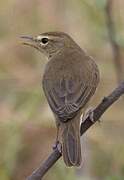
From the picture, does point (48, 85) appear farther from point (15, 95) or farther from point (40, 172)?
point (15, 95)

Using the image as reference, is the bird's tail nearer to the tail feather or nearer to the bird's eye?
the tail feather

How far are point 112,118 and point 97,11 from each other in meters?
1.30

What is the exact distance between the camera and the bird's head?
269 inches

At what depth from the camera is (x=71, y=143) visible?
5.64 metres

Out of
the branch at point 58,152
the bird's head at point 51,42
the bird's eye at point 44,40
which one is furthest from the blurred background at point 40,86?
the branch at point 58,152

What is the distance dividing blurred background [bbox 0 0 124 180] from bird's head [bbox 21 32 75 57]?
38 centimetres

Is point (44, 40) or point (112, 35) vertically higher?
point (44, 40)

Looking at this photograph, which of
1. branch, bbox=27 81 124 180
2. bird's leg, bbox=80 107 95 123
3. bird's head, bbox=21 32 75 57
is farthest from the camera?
bird's head, bbox=21 32 75 57

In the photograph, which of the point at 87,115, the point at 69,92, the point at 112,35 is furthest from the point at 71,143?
the point at 112,35

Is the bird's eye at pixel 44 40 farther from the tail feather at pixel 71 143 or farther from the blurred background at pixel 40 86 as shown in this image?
the tail feather at pixel 71 143

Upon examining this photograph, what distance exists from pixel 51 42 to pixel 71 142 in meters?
1.55

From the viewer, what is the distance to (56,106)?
5855 mm

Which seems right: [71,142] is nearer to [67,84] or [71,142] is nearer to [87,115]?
[87,115]

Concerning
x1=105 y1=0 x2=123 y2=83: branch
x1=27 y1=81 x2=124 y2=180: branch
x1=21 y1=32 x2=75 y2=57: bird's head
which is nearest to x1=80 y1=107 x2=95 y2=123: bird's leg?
x1=27 y1=81 x2=124 y2=180: branch
